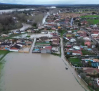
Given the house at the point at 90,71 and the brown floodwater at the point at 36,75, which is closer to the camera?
the brown floodwater at the point at 36,75

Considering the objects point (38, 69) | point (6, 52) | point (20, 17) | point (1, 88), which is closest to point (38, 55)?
point (38, 69)

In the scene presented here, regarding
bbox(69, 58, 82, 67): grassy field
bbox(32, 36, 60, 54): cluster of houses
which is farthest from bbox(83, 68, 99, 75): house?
bbox(32, 36, 60, 54): cluster of houses

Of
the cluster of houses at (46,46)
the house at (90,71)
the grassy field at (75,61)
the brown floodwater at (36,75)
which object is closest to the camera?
the brown floodwater at (36,75)

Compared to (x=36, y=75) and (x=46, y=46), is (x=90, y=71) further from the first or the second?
(x=46, y=46)

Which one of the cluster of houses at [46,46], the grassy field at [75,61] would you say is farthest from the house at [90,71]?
the cluster of houses at [46,46]

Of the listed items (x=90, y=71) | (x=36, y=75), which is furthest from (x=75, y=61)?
(x=36, y=75)

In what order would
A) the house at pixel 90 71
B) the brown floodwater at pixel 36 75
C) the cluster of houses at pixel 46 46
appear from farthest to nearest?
the cluster of houses at pixel 46 46 < the house at pixel 90 71 < the brown floodwater at pixel 36 75

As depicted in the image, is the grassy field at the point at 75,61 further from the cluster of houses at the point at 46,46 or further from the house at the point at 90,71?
the cluster of houses at the point at 46,46

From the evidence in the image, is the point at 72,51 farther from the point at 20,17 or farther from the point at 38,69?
the point at 20,17

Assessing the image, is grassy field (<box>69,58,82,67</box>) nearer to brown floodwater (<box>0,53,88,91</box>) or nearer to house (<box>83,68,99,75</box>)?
brown floodwater (<box>0,53,88,91</box>)
